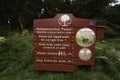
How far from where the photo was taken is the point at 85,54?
730 cm

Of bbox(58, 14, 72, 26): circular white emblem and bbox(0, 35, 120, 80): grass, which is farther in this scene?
bbox(58, 14, 72, 26): circular white emblem

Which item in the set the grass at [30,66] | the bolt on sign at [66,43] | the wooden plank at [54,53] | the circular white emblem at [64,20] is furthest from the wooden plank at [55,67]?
the circular white emblem at [64,20]

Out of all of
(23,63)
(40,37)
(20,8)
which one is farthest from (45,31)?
(20,8)

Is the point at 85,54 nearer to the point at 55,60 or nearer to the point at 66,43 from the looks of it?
the point at 66,43

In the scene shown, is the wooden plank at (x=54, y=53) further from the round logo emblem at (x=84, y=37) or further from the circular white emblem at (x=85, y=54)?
the round logo emblem at (x=84, y=37)

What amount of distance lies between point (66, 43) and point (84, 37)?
547 mm

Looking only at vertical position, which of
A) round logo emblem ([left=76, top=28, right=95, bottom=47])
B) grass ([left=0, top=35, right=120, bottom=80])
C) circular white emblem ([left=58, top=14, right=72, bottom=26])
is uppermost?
circular white emblem ([left=58, top=14, right=72, bottom=26])

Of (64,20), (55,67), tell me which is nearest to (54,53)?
(55,67)

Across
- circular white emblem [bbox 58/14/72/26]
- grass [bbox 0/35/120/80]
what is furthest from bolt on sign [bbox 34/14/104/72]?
grass [bbox 0/35/120/80]

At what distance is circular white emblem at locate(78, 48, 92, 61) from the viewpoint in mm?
7301

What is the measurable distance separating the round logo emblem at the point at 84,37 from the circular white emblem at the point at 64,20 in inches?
16.5

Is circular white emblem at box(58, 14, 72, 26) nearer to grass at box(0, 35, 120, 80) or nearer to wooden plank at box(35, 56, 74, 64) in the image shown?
wooden plank at box(35, 56, 74, 64)

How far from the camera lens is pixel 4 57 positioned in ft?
29.1

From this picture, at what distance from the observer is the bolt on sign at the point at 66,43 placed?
288 inches
